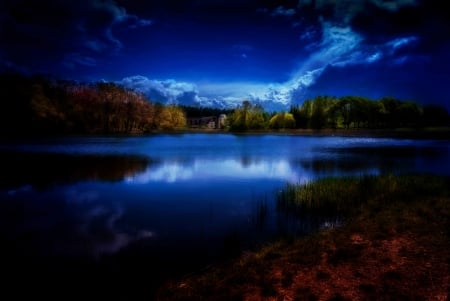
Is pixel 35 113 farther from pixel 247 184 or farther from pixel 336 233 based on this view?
pixel 336 233

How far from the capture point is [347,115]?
6152 inches

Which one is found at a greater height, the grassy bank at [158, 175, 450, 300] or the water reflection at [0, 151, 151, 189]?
the grassy bank at [158, 175, 450, 300]

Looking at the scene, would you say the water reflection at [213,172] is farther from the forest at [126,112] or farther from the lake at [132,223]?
the forest at [126,112]

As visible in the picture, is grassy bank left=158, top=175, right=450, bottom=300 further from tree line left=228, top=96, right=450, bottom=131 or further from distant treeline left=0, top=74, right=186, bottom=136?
tree line left=228, top=96, right=450, bottom=131

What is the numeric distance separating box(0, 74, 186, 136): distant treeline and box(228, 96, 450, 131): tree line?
177 ft

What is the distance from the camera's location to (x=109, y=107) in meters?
140

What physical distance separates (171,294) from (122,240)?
18.9 ft

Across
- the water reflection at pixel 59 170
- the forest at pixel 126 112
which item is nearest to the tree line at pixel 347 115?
the forest at pixel 126 112

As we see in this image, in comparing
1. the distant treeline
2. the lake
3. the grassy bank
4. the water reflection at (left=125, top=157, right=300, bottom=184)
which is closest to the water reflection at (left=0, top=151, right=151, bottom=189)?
the lake

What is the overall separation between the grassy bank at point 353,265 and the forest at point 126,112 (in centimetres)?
11911

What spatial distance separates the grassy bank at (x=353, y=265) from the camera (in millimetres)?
7867

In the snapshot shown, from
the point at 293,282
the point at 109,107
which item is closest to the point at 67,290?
the point at 293,282

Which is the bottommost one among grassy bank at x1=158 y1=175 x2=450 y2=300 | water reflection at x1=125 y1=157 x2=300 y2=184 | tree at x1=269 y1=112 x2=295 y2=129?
water reflection at x1=125 y1=157 x2=300 y2=184

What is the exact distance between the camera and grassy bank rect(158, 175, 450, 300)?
7.87 m
